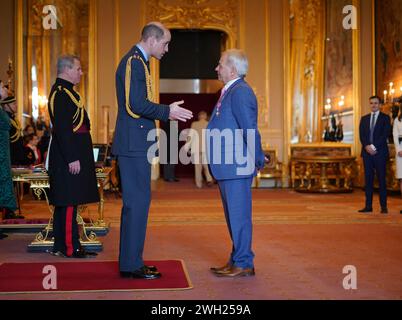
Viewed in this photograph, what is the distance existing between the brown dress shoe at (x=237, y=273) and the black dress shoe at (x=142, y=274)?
0.43m

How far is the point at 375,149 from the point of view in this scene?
25.4 feet

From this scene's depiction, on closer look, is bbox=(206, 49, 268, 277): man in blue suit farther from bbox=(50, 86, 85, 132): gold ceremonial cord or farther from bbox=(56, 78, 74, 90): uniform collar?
bbox=(56, 78, 74, 90): uniform collar

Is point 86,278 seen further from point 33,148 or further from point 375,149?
point 33,148

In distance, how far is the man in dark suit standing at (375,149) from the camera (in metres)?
7.72

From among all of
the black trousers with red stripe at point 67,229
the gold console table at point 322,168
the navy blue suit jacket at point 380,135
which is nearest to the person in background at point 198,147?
the gold console table at point 322,168

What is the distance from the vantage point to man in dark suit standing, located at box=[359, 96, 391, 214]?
772cm

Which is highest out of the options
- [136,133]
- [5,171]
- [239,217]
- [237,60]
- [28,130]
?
[237,60]

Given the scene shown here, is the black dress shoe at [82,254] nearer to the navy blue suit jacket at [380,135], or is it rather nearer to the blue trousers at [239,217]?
the blue trousers at [239,217]

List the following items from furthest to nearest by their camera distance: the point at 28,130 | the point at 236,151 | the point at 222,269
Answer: the point at 28,130, the point at 222,269, the point at 236,151

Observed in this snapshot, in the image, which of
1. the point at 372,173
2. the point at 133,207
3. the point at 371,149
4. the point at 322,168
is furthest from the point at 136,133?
the point at 322,168

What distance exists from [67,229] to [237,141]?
168 centimetres

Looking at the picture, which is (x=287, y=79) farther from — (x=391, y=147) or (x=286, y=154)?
(x=391, y=147)

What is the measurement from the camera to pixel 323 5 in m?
12.8

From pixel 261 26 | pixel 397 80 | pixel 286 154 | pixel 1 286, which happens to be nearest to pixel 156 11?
pixel 261 26
